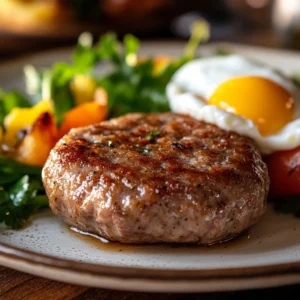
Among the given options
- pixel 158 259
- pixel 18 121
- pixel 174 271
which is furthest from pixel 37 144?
pixel 174 271

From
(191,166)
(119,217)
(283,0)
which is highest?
(283,0)

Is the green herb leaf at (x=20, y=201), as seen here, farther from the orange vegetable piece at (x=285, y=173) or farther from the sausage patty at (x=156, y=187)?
the orange vegetable piece at (x=285, y=173)

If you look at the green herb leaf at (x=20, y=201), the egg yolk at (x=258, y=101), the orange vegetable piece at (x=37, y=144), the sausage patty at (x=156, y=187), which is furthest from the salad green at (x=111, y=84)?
the sausage patty at (x=156, y=187)

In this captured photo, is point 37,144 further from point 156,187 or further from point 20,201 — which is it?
point 156,187

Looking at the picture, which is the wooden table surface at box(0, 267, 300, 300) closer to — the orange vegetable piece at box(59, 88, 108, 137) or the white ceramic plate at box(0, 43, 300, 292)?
the white ceramic plate at box(0, 43, 300, 292)

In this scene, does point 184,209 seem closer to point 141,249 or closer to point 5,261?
point 141,249

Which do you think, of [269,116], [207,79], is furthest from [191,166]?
[207,79]
